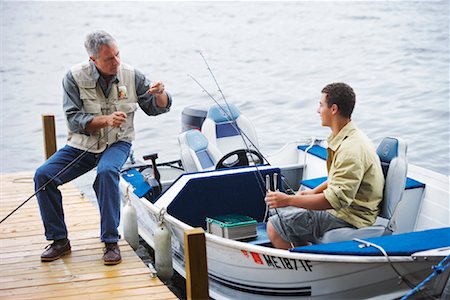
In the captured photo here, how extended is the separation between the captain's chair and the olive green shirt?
0.04 m

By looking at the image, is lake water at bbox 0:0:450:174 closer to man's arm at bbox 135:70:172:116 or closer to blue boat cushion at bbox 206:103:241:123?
blue boat cushion at bbox 206:103:241:123

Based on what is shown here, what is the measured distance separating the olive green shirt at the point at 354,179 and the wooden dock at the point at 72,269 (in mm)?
1043

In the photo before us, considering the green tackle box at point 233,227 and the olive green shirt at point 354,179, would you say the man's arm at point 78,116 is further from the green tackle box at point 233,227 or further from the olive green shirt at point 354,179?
the olive green shirt at point 354,179

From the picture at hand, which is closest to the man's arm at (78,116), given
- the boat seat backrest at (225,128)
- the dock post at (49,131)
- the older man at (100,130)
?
the older man at (100,130)

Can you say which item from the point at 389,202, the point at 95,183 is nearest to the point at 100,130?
the point at 95,183

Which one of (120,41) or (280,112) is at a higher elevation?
(120,41)

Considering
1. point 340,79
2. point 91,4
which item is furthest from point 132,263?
point 91,4

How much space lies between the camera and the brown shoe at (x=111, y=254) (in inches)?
166

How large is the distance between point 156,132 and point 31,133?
7.66ft

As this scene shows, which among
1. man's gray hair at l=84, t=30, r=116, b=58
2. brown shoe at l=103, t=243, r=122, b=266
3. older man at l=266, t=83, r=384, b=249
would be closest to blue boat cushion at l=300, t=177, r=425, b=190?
older man at l=266, t=83, r=384, b=249

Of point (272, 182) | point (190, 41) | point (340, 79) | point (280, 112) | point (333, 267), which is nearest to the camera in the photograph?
point (333, 267)

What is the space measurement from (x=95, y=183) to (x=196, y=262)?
91cm

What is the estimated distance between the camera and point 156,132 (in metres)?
12.2

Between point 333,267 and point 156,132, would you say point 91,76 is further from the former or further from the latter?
point 156,132
